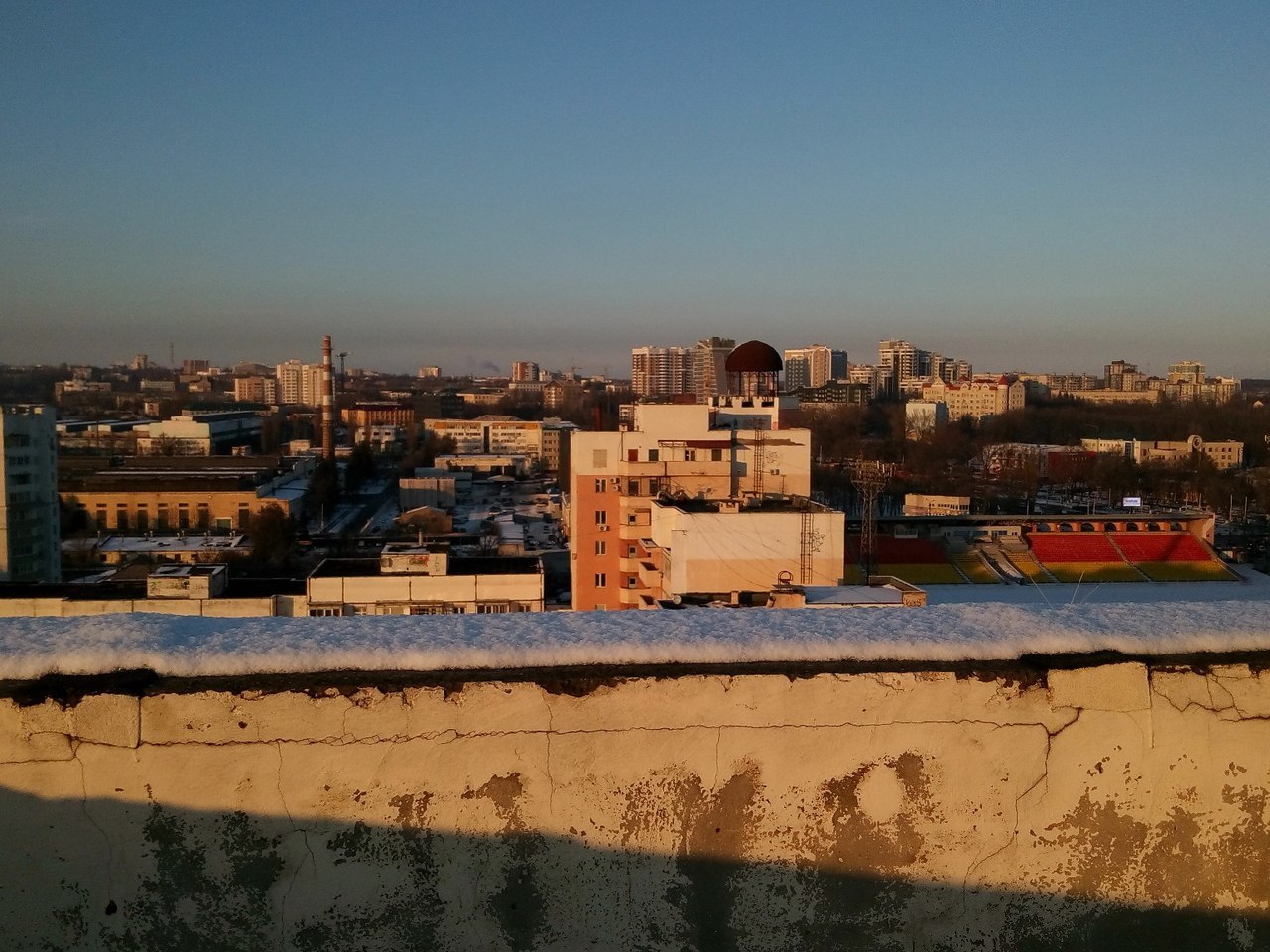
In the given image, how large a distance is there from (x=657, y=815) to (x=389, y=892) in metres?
0.39

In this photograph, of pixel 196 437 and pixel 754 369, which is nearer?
pixel 754 369

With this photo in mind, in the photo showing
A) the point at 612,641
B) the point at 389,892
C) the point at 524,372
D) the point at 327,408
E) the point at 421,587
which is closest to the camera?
the point at 389,892

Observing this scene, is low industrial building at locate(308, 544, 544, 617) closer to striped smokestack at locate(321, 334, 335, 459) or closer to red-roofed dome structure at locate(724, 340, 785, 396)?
red-roofed dome structure at locate(724, 340, 785, 396)

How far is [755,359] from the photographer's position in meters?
13.6

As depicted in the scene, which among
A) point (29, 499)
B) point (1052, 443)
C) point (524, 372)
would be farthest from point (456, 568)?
point (524, 372)

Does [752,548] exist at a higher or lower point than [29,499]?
higher

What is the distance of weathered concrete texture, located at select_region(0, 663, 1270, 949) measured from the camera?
131 cm

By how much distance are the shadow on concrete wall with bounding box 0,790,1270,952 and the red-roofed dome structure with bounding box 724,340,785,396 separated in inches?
488

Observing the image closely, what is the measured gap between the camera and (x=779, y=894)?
1376 millimetres

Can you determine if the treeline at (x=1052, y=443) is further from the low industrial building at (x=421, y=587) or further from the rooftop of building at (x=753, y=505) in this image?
the low industrial building at (x=421, y=587)

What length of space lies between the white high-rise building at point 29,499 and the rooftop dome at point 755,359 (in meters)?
11.8

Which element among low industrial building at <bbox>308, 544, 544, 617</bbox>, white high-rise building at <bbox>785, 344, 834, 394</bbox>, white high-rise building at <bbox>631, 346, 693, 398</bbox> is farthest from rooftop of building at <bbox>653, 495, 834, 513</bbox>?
white high-rise building at <bbox>785, 344, 834, 394</bbox>

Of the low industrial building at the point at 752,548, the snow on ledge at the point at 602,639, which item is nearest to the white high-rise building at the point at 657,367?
the low industrial building at the point at 752,548

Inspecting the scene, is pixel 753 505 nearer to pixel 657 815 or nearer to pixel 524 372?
pixel 657 815
